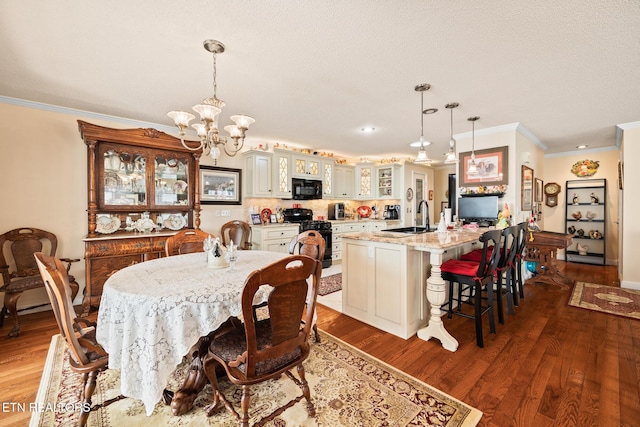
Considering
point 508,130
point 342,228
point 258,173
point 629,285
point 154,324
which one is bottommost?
point 629,285

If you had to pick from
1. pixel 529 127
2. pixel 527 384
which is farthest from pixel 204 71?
pixel 529 127

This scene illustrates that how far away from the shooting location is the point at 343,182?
258 inches

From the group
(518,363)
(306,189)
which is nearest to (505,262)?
(518,363)

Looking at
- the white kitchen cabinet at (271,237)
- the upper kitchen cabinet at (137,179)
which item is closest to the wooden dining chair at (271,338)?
the upper kitchen cabinet at (137,179)

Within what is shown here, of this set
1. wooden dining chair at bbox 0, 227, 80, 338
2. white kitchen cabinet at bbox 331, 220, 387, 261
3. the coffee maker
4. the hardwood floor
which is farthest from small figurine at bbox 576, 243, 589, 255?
wooden dining chair at bbox 0, 227, 80, 338

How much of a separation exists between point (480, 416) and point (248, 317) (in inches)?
60.4

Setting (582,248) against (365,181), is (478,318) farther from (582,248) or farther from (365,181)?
(582,248)

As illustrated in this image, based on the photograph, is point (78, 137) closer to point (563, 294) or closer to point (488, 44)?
point (488, 44)

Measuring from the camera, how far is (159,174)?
3875mm

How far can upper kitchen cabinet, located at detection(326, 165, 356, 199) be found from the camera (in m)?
6.36

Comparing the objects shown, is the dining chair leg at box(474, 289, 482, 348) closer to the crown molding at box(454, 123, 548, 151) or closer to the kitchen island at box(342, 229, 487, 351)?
the kitchen island at box(342, 229, 487, 351)

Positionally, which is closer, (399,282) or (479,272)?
(479,272)

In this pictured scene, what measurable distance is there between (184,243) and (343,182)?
441 cm

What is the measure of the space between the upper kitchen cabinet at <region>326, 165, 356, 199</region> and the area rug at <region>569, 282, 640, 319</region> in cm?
434
